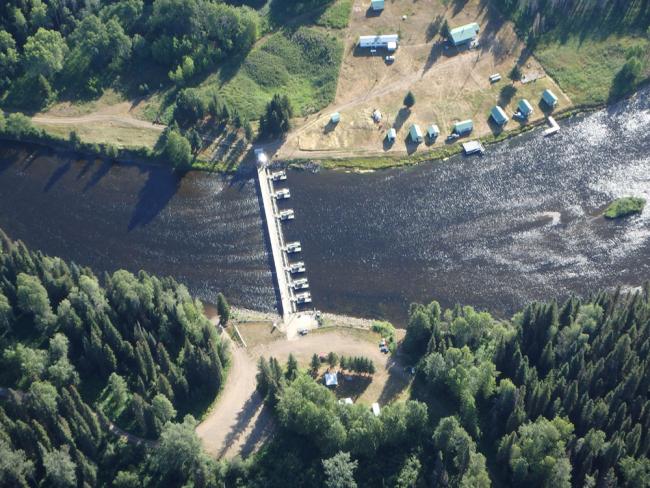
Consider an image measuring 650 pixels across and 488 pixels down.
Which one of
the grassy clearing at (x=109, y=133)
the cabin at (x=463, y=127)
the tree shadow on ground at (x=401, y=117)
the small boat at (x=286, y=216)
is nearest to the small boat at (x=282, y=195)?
the small boat at (x=286, y=216)

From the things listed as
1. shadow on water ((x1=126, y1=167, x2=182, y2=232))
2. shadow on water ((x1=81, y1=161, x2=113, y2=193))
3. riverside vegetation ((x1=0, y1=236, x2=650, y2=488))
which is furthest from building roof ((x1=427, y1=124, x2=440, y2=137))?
shadow on water ((x1=81, y1=161, x2=113, y2=193))

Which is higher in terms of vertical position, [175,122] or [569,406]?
[175,122]

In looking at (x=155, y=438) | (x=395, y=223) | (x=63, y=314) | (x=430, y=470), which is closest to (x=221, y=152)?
(x=395, y=223)

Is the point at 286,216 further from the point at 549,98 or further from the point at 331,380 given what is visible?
the point at 549,98

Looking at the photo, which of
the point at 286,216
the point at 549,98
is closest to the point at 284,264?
the point at 286,216

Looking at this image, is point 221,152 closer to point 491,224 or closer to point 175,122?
point 175,122

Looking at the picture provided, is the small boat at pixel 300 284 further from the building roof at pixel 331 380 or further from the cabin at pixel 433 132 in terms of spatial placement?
the cabin at pixel 433 132

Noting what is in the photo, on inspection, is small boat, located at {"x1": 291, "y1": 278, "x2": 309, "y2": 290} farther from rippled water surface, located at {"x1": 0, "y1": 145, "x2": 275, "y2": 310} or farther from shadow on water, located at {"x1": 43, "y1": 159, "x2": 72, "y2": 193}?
shadow on water, located at {"x1": 43, "y1": 159, "x2": 72, "y2": 193}
